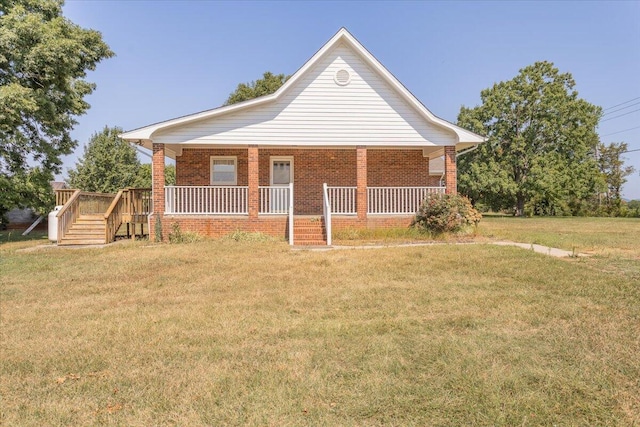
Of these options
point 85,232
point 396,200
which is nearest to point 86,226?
point 85,232

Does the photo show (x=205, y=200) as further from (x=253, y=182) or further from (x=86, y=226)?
(x=86, y=226)

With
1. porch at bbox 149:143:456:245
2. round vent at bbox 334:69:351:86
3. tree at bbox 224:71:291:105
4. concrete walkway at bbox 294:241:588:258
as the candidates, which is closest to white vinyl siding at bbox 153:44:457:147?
round vent at bbox 334:69:351:86

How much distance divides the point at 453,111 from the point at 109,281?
40.1 metres

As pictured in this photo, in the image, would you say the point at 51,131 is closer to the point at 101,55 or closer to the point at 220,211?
the point at 101,55

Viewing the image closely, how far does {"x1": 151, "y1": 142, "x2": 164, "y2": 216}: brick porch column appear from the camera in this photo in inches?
544

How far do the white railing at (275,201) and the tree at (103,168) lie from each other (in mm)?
23495

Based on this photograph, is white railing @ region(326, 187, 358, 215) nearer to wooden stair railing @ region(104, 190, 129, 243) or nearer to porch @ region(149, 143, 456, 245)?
porch @ region(149, 143, 456, 245)

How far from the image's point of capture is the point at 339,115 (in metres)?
14.6

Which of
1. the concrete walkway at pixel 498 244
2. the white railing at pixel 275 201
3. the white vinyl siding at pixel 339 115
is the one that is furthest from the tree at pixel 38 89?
the concrete walkway at pixel 498 244

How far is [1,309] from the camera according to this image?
5688 millimetres

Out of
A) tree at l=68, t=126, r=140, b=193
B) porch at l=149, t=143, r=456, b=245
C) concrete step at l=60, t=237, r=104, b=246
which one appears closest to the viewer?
concrete step at l=60, t=237, r=104, b=246

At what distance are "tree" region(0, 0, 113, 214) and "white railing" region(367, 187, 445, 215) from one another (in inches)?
489

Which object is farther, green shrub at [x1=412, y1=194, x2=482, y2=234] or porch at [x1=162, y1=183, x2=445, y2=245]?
porch at [x1=162, y1=183, x2=445, y2=245]

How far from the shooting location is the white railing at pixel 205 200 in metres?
14.2
